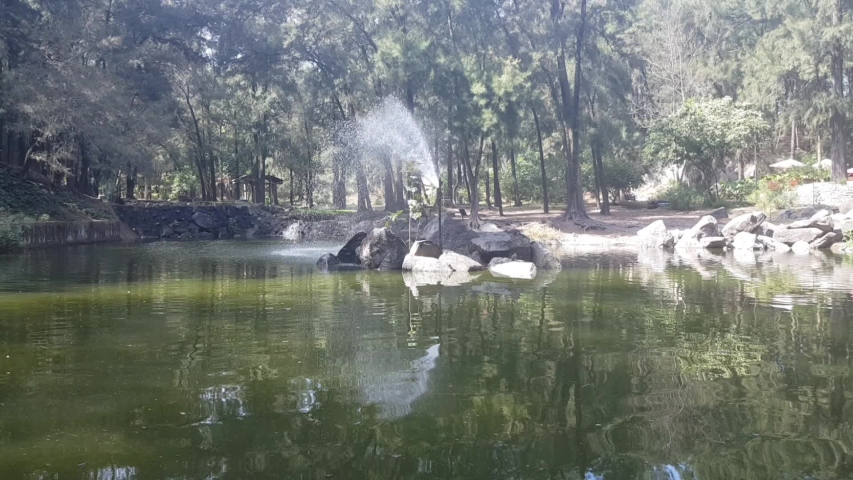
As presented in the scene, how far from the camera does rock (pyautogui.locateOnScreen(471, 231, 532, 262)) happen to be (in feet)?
62.4

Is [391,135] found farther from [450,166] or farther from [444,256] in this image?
[444,256]

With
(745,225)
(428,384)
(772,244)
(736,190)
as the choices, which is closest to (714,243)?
(772,244)

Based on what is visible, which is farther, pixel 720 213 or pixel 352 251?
pixel 720 213

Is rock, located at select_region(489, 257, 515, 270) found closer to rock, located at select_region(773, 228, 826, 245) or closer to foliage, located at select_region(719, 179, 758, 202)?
rock, located at select_region(773, 228, 826, 245)

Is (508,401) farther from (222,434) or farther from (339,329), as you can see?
(339,329)

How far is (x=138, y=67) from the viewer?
39.3 m

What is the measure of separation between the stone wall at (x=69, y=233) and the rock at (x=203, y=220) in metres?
4.84

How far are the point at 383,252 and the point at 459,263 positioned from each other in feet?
7.50

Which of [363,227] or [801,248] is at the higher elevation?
[363,227]

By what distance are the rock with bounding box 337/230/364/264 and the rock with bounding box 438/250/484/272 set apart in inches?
112

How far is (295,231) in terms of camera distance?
38.4 m

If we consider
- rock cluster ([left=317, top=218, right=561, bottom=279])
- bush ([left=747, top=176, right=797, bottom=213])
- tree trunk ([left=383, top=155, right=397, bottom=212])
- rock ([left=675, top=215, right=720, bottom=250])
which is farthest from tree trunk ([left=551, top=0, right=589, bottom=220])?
rock cluster ([left=317, top=218, right=561, bottom=279])

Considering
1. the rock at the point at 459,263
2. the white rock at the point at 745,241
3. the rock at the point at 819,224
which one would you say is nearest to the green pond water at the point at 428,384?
the rock at the point at 459,263

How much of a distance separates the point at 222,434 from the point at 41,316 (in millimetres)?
7003
